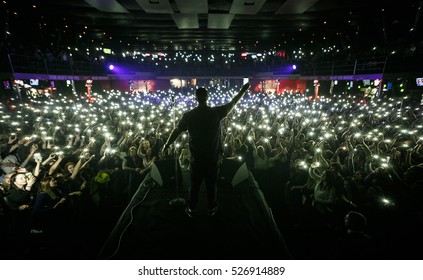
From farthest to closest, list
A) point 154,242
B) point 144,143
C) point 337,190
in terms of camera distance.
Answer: point 144,143
point 337,190
point 154,242

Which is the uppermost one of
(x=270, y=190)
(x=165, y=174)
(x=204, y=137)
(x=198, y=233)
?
(x=204, y=137)

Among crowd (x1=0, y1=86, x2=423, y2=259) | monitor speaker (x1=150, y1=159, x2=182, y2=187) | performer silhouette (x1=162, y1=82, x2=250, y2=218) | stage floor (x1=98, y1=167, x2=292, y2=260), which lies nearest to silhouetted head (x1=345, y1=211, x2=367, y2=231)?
crowd (x1=0, y1=86, x2=423, y2=259)

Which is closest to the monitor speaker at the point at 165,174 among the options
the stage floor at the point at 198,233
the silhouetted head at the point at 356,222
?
the stage floor at the point at 198,233

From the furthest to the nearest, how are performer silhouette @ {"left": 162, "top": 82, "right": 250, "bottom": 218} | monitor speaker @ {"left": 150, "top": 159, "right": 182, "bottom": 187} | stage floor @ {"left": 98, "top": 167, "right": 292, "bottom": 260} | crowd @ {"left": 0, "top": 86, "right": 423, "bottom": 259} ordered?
monitor speaker @ {"left": 150, "top": 159, "right": 182, "bottom": 187} < crowd @ {"left": 0, "top": 86, "right": 423, "bottom": 259} < performer silhouette @ {"left": 162, "top": 82, "right": 250, "bottom": 218} < stage floor @ {"left": 98, "top": 167, "right": 292, "bottom": 260}

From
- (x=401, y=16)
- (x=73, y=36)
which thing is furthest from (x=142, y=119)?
(x=401, y=16)

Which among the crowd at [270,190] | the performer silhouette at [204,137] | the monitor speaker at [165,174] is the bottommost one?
the crowd at [270,190]

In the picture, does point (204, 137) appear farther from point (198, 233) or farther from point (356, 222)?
point (356, 222)

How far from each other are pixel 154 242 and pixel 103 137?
7.76 metres

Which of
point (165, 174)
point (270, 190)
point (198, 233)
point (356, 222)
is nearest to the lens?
point (198, 233)

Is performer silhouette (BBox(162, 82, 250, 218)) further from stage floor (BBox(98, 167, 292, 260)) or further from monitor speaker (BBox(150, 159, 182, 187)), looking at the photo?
monitor speaker (BBox(150, 159, 182, 187))

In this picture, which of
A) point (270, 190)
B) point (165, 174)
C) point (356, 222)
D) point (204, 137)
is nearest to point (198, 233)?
point (204, 137)

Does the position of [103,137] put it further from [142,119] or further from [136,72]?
[136,72]

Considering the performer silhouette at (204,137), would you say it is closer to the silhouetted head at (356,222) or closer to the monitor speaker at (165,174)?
the monitor speaker at (165,174)

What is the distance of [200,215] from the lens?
3.86 m
